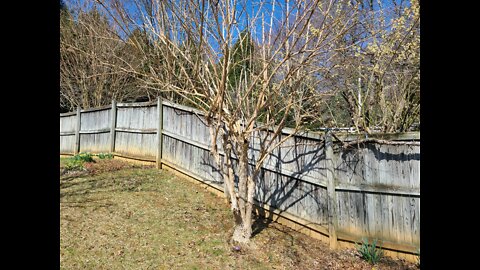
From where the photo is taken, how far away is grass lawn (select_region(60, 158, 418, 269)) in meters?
3.62

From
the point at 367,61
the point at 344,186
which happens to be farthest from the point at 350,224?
the point at 367,61

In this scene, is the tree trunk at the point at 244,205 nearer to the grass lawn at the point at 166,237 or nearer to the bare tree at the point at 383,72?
the grass lawn at the point at 166,237

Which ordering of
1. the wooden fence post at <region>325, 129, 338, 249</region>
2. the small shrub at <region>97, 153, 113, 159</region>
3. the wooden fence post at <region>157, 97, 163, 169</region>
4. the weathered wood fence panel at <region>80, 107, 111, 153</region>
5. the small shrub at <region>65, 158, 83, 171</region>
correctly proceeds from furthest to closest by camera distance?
the weathered wood fence panel at <region>80, 107, 111, 153</region>, the small shrub at <region>97, 153, 113, 159</region>, the wooden fence post at <region>157, 97, 163, 169</region>, the small shrub at <region>65, 158, 83, 171</region>, the wooden fence post at <region>325, 129, 338, 249</region>

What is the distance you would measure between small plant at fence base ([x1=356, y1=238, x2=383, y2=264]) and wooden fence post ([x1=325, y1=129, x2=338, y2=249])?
0.42 meters

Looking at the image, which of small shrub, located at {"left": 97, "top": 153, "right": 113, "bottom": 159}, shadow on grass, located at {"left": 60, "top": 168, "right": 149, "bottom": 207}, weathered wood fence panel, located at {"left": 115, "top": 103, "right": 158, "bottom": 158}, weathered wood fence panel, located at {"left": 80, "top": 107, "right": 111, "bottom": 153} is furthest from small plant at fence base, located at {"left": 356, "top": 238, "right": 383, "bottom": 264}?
weathered wood fence panel, located at {"left": 80, "top": 107, "right": 111, "bottom": 153}

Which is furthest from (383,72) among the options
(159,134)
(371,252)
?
(159,134)

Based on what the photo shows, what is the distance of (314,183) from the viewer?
447 cm

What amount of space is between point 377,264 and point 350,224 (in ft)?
1.88

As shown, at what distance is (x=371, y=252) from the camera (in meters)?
3.80

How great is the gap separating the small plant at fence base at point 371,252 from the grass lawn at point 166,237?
69mm

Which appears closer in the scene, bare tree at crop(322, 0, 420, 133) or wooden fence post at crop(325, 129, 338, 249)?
wooden fence post at crop(325, 129, 338, 249)

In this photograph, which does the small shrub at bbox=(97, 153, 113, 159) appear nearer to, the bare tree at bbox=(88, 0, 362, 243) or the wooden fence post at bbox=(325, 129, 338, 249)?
the bare tree at bbox=(88, 0, 362, 243)

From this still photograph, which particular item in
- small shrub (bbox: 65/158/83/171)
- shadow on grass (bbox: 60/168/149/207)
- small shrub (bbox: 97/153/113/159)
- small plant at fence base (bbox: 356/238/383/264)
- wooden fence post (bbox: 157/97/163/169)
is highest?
wooden fence post (bbox: 157/97/163/169)

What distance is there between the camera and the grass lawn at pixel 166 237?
11.9ft
